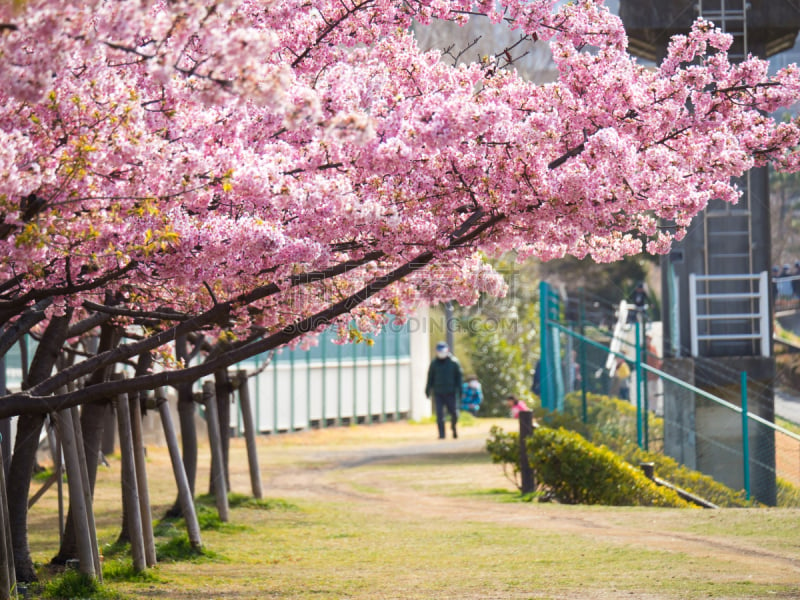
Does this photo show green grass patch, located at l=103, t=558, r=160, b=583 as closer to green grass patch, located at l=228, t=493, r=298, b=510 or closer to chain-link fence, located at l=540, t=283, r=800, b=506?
green grass patch, located at l=228, t=493, r=298, b=510

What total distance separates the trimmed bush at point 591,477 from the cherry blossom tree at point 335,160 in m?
5.06

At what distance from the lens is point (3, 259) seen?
5594 millimetres

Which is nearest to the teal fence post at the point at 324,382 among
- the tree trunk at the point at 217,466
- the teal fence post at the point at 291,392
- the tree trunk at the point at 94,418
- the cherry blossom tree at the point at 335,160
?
the teal fence post at the point at 291,392

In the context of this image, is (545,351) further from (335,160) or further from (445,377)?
(335,160)

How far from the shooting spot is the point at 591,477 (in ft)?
42.2

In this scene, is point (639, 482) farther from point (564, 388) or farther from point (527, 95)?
point (527, 95)

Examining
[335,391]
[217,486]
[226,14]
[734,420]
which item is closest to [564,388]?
[734,420]

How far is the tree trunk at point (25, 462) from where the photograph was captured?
8062mm

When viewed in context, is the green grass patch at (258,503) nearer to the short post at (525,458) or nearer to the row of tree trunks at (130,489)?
the short post at (525,458)

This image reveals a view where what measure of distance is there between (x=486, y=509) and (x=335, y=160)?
6.77 metres

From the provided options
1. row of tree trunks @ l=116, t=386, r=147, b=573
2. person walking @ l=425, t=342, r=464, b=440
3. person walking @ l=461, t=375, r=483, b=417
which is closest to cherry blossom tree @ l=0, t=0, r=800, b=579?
row of tree trunks @ l=116, t=386, r=147, b=573

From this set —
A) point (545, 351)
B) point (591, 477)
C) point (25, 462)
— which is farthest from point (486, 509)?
point (25, 462)

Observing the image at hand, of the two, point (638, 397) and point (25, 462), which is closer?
point (25, 462)

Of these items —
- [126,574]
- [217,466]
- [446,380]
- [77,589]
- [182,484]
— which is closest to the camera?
[77,589]
